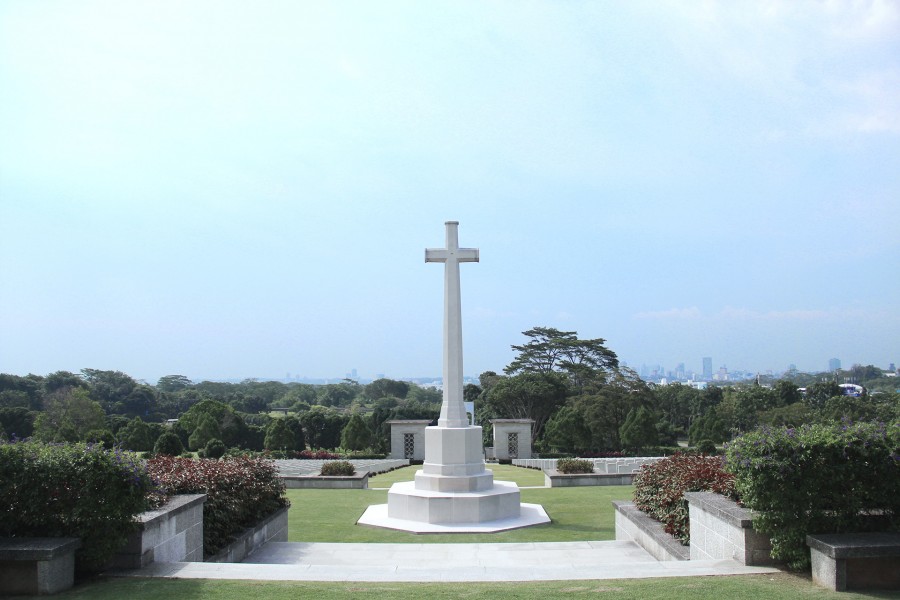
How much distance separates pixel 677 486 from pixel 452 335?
7138 mm

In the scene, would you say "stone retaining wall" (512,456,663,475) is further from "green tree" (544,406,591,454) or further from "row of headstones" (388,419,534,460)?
"green tree" (544,406,591,454)

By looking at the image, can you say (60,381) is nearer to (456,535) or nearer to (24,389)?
(24,389)

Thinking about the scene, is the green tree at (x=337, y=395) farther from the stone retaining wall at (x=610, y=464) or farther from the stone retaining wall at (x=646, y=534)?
the stone retaining wall at (x=646, y=534)

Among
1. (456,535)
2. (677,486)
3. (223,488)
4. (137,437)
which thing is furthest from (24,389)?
(677,486)

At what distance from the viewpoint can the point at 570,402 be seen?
49938 mm

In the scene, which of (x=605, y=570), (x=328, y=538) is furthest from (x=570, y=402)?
(x=605, y=570)

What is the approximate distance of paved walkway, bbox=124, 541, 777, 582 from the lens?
6.09 metres

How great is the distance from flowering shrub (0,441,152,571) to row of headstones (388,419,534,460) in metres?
29.3

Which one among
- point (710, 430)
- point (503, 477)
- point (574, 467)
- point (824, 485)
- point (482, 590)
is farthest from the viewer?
point (710, 430)

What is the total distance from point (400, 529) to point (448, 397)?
346cm

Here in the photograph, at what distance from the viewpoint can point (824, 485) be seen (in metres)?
5.91

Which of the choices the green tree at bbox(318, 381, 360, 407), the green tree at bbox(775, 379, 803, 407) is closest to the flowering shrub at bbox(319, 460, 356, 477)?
the green tree at bbox(775, 379, 803, 407)

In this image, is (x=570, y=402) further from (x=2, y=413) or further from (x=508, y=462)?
(x=2, y=413)

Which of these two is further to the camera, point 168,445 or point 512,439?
point 512,439
